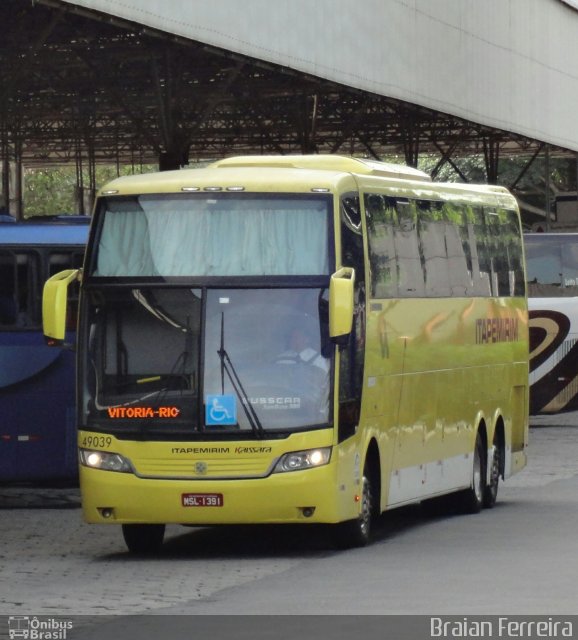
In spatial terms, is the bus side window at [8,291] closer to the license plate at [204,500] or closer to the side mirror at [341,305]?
the license plate at [204,500]

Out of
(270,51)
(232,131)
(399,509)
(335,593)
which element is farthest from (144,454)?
(232,131)

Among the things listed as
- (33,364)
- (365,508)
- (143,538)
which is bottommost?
(143,538)

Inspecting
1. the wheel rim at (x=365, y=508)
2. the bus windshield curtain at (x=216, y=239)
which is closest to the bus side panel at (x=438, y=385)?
the wheel rim at (x=365, y=508)

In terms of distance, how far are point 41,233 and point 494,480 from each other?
5.23m

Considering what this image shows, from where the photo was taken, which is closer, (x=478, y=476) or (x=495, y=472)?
(x=478, y=476)

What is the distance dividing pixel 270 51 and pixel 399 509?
27.6ft

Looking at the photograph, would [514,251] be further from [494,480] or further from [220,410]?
[220,410]

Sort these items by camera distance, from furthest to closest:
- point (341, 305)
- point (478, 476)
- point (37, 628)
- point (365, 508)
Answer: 1. point (478, 476)
2. point (365, 508)
3. point (341, 305)
4. point (37, 628)

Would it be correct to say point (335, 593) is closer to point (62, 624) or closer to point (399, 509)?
point (62, 624)

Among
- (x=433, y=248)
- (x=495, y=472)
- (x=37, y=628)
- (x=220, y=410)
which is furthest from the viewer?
(x=495, y=472)

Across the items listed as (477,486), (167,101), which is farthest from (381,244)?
(167,101)

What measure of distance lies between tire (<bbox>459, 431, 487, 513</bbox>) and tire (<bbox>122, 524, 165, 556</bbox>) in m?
4.30

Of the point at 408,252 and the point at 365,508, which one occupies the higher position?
the point at 408,252

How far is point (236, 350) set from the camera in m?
13.9
